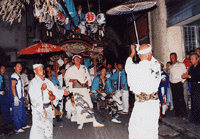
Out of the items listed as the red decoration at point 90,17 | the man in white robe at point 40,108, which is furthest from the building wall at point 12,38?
the man in white robe at point 40,108

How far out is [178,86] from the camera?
23.7ft

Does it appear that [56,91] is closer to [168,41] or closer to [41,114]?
[41,114]

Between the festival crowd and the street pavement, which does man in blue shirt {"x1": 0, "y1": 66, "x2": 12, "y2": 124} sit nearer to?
the festival crowd

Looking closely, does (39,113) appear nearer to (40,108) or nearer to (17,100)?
(40,108)

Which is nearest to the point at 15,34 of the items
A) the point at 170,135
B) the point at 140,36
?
the point at 140,36

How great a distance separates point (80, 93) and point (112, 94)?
145cm

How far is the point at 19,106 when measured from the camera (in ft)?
22.0

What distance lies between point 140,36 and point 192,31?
147 inches

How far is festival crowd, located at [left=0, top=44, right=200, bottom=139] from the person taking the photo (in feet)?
11.3

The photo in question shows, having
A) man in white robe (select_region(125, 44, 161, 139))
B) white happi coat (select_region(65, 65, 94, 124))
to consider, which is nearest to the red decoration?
white happi coat (select_region(65, 65, 94, 124))

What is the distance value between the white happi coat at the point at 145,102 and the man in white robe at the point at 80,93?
328 cm

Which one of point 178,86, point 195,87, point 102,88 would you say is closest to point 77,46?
point 102,88

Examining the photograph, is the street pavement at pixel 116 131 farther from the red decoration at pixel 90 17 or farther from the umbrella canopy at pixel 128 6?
the red decoration at pixel 90 17

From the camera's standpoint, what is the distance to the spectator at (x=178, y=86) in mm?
6961
